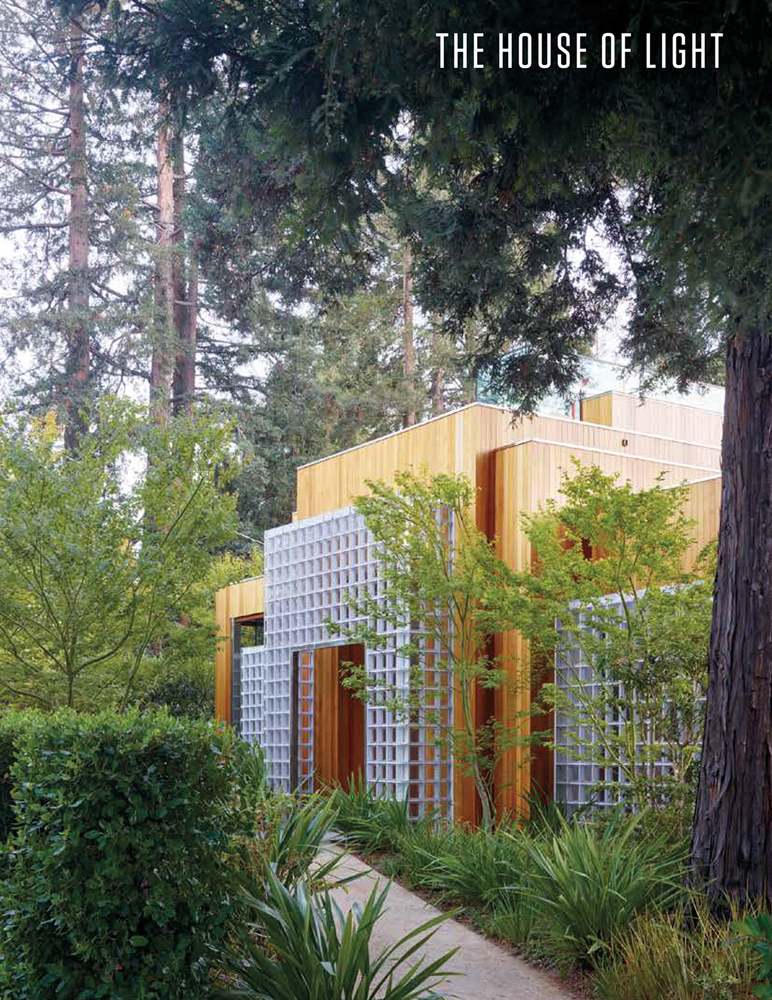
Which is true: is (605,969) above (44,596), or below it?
below

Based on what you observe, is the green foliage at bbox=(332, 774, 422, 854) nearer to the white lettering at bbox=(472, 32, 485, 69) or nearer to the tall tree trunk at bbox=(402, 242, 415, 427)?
the white lettering at bbox=(472, 32, 485, 69)

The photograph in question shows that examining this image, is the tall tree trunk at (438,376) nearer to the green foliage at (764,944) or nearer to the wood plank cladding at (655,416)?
the wood plank cladding at (655,416)

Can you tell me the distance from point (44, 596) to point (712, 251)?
20.9 feet

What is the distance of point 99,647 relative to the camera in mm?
9188

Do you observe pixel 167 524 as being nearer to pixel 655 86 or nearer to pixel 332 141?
pixel 332 141

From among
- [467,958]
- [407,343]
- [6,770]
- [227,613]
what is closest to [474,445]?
[6,770]

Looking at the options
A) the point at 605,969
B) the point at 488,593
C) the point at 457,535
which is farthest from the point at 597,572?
the point at 605,969

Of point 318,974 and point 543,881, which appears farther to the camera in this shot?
point 543,881

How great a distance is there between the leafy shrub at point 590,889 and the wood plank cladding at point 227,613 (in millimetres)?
10175

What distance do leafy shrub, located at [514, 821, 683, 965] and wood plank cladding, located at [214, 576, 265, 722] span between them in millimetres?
10175

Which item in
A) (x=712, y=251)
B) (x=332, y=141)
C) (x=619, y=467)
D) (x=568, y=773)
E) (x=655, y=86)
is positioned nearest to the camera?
(x=655, y=86)

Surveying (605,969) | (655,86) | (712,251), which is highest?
(655,86)

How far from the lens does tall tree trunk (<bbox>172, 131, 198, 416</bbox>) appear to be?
1962cm

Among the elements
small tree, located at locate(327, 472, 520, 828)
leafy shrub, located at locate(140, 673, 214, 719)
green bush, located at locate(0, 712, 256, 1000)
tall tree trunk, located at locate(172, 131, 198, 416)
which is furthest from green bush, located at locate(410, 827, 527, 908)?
tall tree trunk, located at locate(172, 131, 198, 416)
